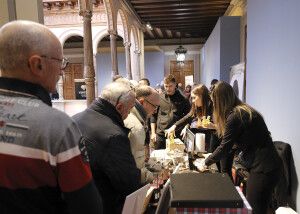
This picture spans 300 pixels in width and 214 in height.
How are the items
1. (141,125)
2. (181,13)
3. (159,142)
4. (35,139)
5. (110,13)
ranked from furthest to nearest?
(181,13) < (110,13) < (159,142) < (141,125) < (35,139)

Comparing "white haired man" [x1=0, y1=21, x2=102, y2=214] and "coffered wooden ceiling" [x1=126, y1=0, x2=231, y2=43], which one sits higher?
"coffered wooden ceiling" [x1=126, y1=0, x2=231, y2=43]

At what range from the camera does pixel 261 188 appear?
2.39 metres

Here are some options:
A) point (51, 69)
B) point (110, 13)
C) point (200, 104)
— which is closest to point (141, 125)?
point (51, 69)

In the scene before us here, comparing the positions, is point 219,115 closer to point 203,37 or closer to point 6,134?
point 6,134

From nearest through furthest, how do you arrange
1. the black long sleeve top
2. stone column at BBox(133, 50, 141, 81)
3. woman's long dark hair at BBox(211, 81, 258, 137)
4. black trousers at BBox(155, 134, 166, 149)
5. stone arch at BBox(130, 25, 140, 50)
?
the black long sleeve top
woman's long dark hair at BBox(211, 81, 258, 137)
black trousers at BBox(155, 134, 166, 149)
stone arch at BBox(130, 25, 140, 50)
stone column at BBox(133, 50, 141, 81)

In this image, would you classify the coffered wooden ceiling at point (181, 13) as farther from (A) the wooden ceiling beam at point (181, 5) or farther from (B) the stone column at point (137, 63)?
(B) the stone column at point (137, 63)

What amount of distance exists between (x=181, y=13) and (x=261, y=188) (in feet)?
25.9

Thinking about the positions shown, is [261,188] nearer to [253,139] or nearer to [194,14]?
[253,139]

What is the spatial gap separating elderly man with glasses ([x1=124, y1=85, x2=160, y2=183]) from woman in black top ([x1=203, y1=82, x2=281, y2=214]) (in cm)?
64

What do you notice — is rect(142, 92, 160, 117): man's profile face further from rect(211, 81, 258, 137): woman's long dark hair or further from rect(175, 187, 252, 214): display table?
rect(175, 187, 252, 214): display table

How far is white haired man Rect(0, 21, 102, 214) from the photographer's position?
87 cm

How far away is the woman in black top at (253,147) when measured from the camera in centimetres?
236

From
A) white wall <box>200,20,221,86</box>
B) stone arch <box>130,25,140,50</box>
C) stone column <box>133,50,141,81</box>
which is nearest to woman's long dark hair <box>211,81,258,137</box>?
white wall <box>200,20,221,86</box>

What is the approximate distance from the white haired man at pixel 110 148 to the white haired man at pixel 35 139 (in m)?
0.41
